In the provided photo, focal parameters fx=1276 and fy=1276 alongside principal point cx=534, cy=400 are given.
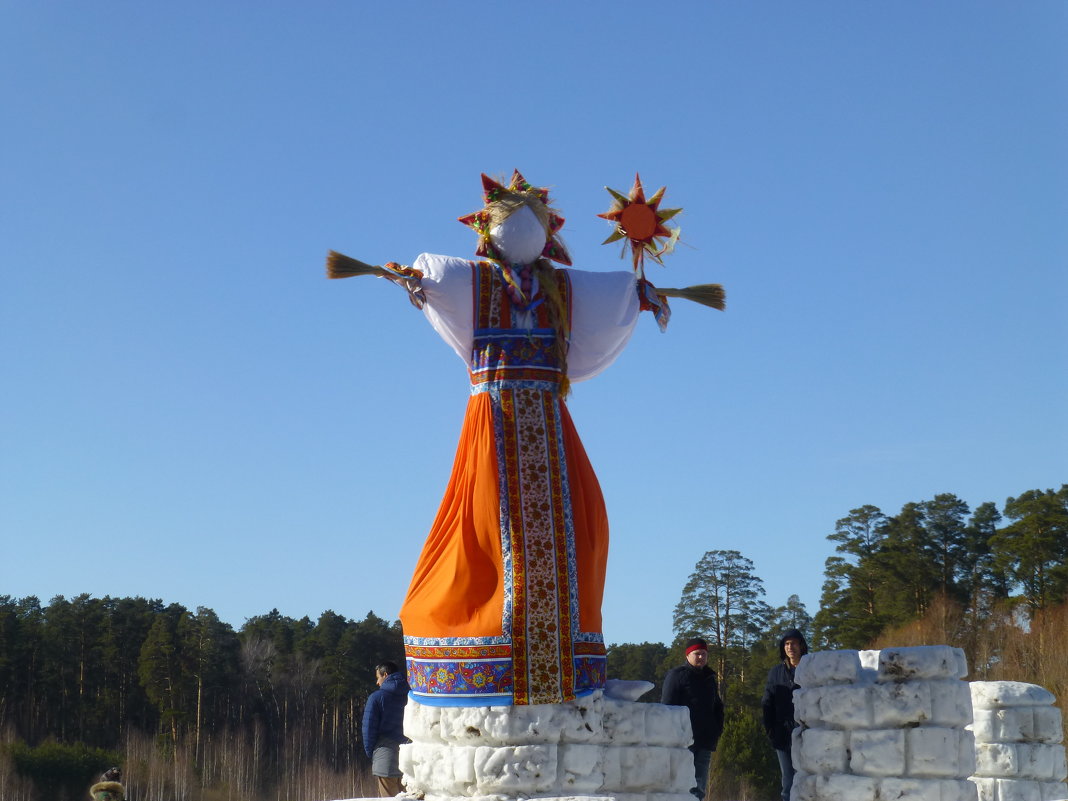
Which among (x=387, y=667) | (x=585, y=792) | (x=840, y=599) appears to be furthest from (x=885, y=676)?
(x=840, y=599)

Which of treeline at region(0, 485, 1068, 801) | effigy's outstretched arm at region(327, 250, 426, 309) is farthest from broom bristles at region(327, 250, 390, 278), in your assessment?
treeline at region(0, 485, 1068, 801)

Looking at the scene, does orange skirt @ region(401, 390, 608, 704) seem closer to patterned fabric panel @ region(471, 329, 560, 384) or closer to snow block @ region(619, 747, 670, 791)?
patterned fabric panel @ region(471, 329, 560, 384)

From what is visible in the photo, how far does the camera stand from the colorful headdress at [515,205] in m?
8.04

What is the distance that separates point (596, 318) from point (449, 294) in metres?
0.96

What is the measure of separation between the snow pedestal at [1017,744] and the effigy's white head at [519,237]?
4.86 m

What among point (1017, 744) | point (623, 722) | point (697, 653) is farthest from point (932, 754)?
point (1017, 744)

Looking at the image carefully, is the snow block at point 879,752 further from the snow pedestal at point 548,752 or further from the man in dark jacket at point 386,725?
the man in dark jacket at point 386,725

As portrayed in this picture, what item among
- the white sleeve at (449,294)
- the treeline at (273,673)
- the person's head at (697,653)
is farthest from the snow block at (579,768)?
the treeline at (273,673)

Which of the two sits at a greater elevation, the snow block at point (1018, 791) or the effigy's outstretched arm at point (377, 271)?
the effigy's outstretched arm at point (377, 271)

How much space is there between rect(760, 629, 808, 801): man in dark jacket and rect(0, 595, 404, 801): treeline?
60.7ft

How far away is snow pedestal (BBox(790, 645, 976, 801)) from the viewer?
25.7ft

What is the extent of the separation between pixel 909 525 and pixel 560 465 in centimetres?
2956

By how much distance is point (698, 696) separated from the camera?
8.68m

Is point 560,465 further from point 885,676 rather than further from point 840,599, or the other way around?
point 840,599
